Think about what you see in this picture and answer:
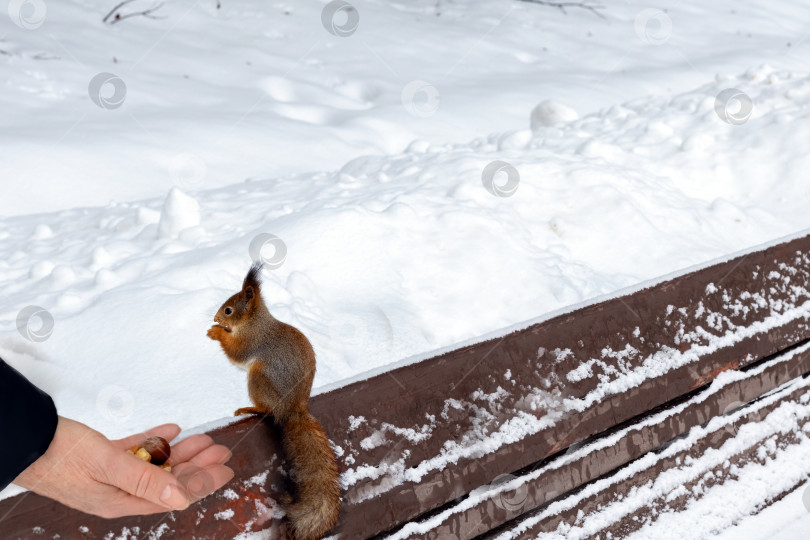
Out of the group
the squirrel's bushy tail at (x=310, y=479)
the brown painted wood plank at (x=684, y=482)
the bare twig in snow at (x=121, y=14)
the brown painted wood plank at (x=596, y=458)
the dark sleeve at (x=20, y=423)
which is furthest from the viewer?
the bare twig in snow at (x=121, y=14)

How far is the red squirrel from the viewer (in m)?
1.35

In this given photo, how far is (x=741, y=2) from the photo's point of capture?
13328mm

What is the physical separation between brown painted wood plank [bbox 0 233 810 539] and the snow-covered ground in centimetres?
37

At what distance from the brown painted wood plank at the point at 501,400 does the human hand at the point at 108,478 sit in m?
0.03

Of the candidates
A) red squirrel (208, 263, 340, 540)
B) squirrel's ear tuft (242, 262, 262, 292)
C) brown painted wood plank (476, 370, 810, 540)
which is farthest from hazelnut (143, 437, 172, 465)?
brown painted wood plank (476, 370, 810, 540)

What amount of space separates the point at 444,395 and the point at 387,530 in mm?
A: 308

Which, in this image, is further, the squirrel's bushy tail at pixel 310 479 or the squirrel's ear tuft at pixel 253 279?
the squirrel's ear tuft at pixel 253 279

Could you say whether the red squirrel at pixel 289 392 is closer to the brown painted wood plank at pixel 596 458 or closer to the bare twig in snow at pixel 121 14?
the brown painted wood plank at pixel 596 458

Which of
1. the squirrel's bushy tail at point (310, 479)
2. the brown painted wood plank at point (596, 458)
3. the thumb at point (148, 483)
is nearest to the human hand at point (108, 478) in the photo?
the thumb at point (148, 483)

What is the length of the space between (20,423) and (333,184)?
159 inches

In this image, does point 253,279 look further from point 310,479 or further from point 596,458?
point 596,458

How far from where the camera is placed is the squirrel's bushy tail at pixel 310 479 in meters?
1.34

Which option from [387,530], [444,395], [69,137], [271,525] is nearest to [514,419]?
[444,395]

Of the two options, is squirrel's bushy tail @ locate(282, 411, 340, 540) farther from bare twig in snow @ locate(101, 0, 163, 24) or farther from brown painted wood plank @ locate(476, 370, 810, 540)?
bare twig in snow @ locate(101, 0, 163, 24)
